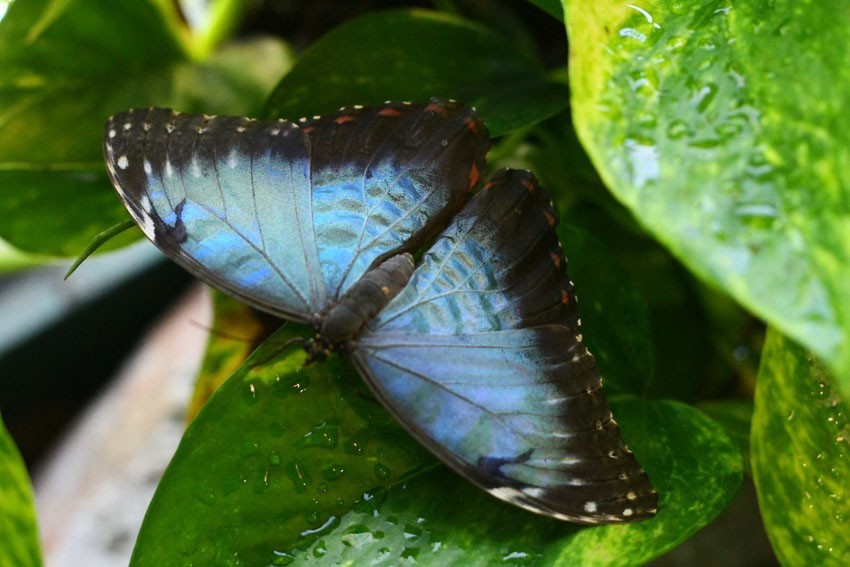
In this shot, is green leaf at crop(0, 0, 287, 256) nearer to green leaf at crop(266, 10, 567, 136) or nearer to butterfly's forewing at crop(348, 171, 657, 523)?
green leaf at crop(266, 10, 567, 136)

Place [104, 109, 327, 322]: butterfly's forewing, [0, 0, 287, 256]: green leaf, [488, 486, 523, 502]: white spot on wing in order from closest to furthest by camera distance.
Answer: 1. [488, 486, 523, 502]: white spot on wing
2. [104, 109, 327, 322]: butterfly's forewing
3. [0, 0, 287, 256]: green leaf

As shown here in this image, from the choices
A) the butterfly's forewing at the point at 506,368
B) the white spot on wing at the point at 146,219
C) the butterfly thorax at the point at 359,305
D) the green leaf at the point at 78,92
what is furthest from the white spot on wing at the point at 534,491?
the green leaf at the point at 78,92

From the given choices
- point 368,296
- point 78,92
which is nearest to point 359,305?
point 368,296

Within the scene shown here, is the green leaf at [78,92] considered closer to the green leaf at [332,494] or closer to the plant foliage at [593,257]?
the plant foliage at [593,257]

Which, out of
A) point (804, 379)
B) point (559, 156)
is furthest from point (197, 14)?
point (804, 379)

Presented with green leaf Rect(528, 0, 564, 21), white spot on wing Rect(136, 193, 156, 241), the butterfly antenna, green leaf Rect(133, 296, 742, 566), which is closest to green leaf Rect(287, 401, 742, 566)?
green leaf Rect(133, 296, 742, 566)

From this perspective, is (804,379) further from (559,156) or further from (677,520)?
(559,156)
